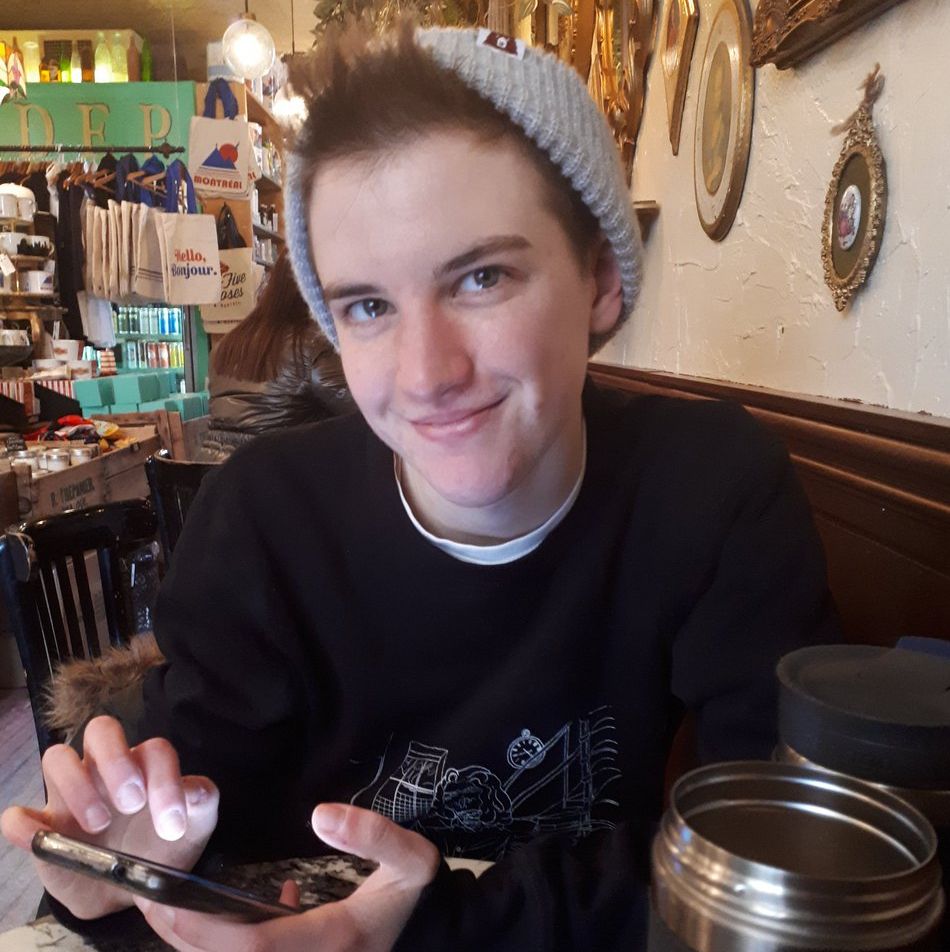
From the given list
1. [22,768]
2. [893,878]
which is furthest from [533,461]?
[22,768]

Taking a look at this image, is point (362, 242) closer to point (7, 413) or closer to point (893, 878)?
point (893, 878)

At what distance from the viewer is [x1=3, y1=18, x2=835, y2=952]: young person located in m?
0.77

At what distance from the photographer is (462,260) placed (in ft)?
2.50

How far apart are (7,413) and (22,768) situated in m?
1.61

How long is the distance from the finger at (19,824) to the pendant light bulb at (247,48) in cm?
521

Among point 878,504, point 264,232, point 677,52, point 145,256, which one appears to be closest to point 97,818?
point 878,504

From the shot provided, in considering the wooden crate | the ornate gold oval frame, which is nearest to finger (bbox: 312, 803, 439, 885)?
the ornate gold oval frame

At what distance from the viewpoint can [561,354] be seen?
0.84 meters

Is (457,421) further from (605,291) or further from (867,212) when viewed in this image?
(867,212)

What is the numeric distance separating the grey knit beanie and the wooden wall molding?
399mm

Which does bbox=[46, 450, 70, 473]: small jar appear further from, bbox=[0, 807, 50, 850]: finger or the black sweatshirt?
bbox=[0, 807, 50, 850]: finger

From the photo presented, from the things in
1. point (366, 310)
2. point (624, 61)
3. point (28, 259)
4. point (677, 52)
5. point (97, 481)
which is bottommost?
point (97, 481)

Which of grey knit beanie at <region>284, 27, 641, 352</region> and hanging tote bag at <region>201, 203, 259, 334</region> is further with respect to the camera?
hanging tote bag at <region>201, 203, 259, 334</region>

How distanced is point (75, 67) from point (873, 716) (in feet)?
27.4
